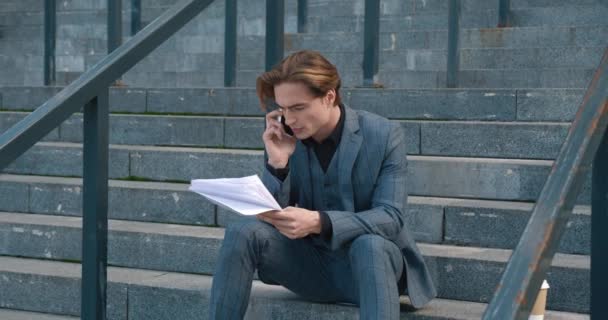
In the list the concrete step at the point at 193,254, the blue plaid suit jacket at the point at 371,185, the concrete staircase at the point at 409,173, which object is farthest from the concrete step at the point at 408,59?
the blue plaid suit jacket at the point at 371,185

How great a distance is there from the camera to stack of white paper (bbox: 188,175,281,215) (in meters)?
3.16

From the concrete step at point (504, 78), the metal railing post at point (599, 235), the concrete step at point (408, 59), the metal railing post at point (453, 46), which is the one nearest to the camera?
the metal railing post at point (599, 235)

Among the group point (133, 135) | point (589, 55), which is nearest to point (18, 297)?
point (133, 135)

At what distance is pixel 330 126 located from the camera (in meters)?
3.53

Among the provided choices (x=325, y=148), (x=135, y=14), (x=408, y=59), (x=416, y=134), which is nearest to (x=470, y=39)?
(x=408, y=59)

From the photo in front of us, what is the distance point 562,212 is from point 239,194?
3.74 ft

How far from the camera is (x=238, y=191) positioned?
317cm

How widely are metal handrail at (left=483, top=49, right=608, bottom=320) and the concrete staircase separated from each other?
85 centimetres

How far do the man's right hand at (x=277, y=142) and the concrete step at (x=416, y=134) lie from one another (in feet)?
3.54

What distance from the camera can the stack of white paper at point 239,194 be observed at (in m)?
3.16

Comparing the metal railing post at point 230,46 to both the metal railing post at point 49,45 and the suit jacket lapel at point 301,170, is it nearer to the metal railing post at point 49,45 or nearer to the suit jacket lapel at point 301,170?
the metal railing post at point 49,45

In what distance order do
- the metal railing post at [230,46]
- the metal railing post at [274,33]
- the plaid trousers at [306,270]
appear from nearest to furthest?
the plaid trousers at [306,270], the metal railing post at [274,33], the metal railing post at [230,46]

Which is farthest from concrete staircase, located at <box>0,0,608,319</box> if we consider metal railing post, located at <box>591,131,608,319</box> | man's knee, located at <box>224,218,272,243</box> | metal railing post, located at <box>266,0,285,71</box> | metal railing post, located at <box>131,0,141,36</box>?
metal railing post, located at <box>131,0,141,36</box>

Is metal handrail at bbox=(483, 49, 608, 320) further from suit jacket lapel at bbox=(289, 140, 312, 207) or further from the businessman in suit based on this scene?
suit jacket lapel at bbox=(289, 140, 312, 207)
